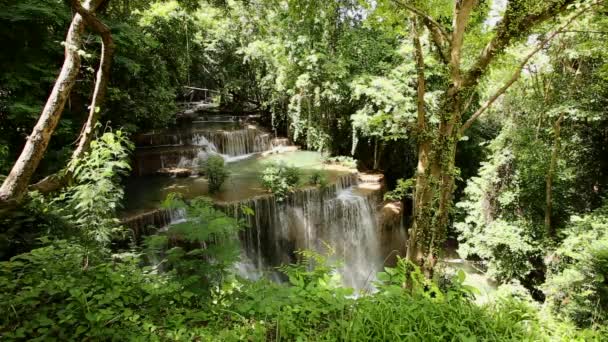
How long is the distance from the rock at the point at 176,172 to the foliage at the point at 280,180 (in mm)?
2848

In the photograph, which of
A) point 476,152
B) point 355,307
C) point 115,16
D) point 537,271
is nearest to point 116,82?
point 115,16

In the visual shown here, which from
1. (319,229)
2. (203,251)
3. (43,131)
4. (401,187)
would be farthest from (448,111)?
(319,229)

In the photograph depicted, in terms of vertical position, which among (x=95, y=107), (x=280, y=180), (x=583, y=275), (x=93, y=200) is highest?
(x=95, y=107)

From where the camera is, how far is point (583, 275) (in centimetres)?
732

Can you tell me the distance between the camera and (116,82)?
25.0 feet

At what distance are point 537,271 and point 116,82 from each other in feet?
42.0

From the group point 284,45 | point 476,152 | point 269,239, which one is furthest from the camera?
point 476,152

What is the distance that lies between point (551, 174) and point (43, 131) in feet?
37.8

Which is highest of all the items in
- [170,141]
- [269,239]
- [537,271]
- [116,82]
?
[116,82]

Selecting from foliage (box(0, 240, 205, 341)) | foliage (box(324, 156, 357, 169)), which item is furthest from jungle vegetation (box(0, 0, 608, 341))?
foliage (box(324, 156, 357, 169))

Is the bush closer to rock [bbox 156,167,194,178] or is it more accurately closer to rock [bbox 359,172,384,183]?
rock [bbox 156,167,194,178]

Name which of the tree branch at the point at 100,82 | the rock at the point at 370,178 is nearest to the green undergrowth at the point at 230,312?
the tree branch at the point at 100,82

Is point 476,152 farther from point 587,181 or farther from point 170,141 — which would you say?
point 170,141

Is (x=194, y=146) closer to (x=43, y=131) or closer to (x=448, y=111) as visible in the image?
(x=43, y=131)
